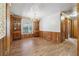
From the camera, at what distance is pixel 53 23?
2168mm

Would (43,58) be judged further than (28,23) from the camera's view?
No

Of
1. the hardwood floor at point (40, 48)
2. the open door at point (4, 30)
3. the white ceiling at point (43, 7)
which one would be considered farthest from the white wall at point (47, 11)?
the hardwood floor at point (40, 48)

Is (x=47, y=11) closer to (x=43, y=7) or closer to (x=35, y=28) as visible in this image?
(x=43, y=7)

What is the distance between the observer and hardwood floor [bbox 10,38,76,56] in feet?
6.81

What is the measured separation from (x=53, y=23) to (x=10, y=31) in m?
0.64

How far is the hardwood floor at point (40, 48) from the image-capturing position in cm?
208

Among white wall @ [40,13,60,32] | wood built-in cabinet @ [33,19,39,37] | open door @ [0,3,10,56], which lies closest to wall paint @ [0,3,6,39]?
open door @ [0,3,10,56]

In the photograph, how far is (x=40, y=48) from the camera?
2121 millimetres

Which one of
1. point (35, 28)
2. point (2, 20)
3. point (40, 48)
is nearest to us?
point (2, 20)

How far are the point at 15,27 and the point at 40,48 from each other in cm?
49

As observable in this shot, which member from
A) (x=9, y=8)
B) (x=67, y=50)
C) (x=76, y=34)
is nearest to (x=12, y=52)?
(x=9, y=8)

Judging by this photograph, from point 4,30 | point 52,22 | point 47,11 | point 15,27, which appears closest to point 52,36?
point 52,22

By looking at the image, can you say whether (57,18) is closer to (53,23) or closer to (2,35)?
(53,23)

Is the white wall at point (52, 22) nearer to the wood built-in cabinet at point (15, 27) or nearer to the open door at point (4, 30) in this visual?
the wood built-in cabinet at point (15, 27)
